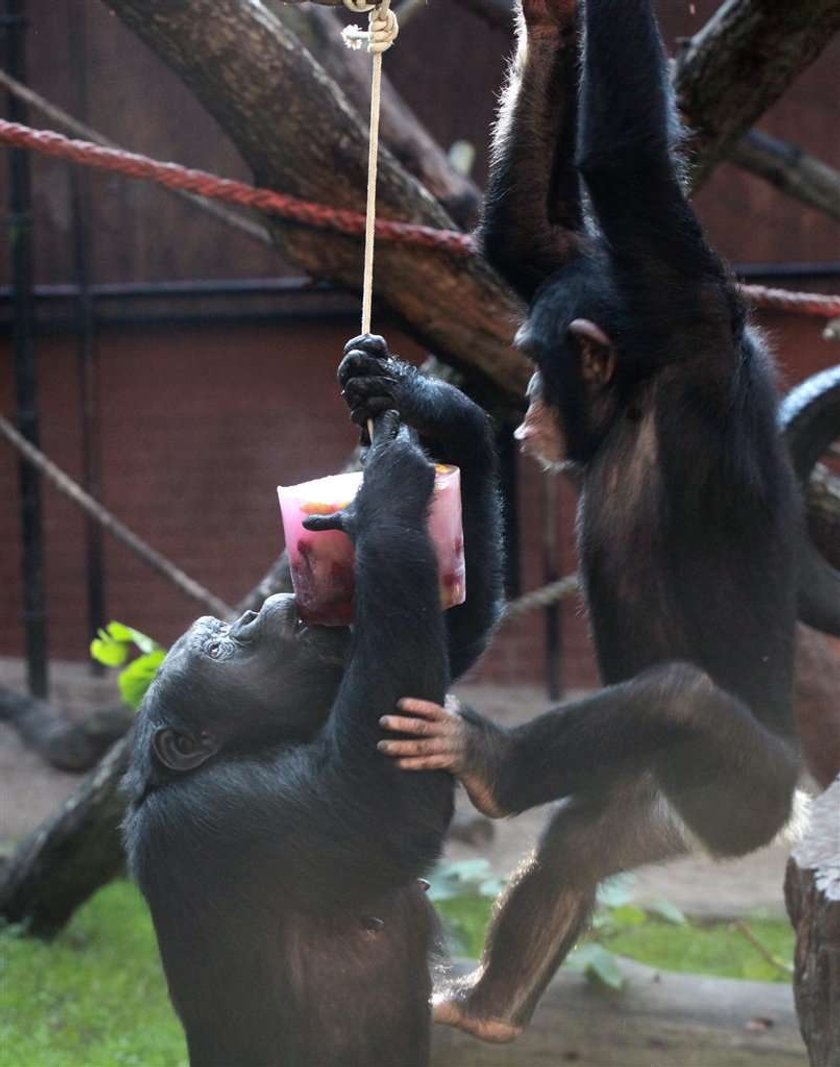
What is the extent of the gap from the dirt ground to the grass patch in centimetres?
22

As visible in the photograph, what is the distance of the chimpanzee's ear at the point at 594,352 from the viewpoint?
324 centimetres

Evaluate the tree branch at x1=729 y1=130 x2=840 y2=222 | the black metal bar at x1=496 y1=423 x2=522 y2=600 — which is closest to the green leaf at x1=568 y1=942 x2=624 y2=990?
the tree branch at x1=729 y1=130 x2=840 y2=222

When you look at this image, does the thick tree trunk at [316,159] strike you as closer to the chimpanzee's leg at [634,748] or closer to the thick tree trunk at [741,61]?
the thick tree trunk at [741,61]

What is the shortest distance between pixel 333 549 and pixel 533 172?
1224mm

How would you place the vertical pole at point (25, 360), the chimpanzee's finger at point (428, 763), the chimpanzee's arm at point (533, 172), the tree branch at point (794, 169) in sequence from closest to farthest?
the chimpanzee's finger at point (428, 763) → the chimpanzee's arm at point (533, 172) → the tree branch at point (794, 169) → the vertical pole at point (25, 360)

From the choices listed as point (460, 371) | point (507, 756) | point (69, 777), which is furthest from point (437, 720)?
point (69, 777)

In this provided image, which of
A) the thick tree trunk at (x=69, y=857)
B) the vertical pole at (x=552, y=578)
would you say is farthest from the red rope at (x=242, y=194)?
the vertical pole at (x=552, y=578)

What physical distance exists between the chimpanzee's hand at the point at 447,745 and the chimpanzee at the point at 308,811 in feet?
0.11

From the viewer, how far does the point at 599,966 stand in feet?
15.0

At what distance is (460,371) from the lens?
16.2ft

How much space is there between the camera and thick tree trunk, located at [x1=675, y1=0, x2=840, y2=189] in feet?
14.8

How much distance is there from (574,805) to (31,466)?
209 inches

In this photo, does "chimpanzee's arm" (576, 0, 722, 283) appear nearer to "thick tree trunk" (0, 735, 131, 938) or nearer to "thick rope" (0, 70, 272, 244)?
"thick rope" (0, 70, 272, 244)

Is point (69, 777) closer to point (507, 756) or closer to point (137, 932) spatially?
point (137, 932)
